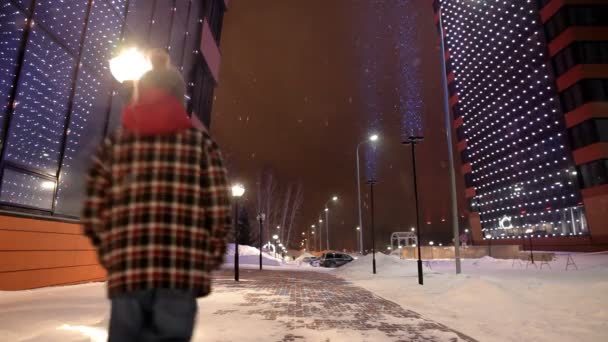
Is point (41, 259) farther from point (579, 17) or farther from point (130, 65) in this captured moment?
point (579, 17)

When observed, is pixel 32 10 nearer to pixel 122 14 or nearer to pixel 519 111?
pixel 122 14

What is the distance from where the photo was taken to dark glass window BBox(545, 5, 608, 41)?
4228 cm

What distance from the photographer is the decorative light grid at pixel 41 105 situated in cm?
960

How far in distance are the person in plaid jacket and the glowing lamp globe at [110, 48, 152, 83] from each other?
317 centimetres

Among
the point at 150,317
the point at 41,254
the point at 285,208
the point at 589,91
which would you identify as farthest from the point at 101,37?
the point at 589,91

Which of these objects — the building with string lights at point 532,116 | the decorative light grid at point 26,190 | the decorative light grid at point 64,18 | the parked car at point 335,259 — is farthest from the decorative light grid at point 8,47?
the building with string lights at point 532,116

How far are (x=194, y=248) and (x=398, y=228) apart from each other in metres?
160

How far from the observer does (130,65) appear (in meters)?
5.10

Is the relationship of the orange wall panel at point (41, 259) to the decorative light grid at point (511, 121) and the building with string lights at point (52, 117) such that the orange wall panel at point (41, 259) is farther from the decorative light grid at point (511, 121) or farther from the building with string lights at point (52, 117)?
the decorative light grid at point (511, 121)

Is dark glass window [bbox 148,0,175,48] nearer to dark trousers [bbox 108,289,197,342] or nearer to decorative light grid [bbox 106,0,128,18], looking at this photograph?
decorative light grid [bbox 106,0,128,18]

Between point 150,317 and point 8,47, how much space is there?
9.99 m

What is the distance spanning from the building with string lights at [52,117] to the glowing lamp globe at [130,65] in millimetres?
5801

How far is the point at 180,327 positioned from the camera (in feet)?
6.40

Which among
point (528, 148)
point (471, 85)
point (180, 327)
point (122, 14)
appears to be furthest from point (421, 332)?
point (471, 85)
